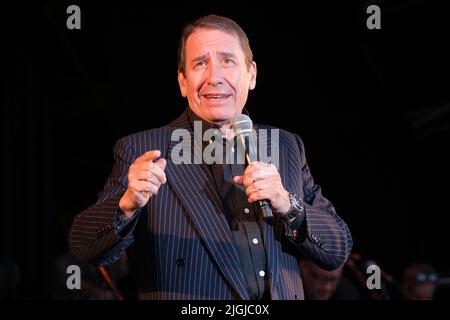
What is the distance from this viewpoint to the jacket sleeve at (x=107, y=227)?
2.13 m

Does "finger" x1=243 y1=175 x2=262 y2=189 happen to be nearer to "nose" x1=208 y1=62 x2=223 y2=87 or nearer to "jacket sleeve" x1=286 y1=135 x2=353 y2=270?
"jacket sleeve" x1=286 y1=135 x2=353 y2=270

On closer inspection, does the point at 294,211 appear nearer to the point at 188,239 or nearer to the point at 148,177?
the point at 188,239

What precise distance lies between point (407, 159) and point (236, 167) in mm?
3387

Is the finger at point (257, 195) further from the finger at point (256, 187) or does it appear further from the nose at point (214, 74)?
the nose at point (214, 74)

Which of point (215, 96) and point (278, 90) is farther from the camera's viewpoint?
point (278, 90)

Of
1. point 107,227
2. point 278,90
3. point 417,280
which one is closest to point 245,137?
point 107,227

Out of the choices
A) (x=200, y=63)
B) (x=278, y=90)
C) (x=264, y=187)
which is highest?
(x=278, y=90)

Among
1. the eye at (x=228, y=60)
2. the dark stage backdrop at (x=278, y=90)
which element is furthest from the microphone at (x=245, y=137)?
A: the dark stage backdrop at (x=278, y=90)

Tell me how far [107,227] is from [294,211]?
564mm

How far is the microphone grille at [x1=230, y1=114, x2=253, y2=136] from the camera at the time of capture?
2213 millimetres

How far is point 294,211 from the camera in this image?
217 cm

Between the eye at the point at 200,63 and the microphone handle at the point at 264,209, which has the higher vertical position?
the eye at the point at 200,63
